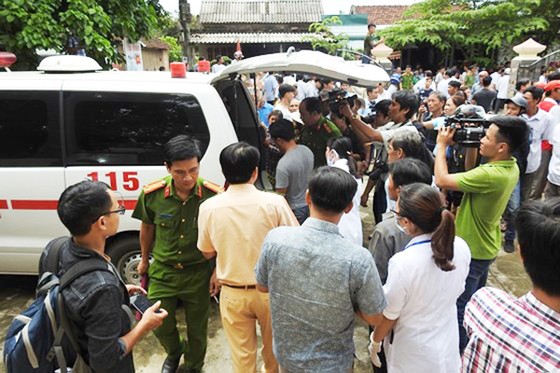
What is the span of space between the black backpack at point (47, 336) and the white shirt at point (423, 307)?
122cm

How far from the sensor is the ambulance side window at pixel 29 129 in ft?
10.1

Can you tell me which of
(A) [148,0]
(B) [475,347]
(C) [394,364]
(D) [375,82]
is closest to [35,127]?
(D) [375,82]

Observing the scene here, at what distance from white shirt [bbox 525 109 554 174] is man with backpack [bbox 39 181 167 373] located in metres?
4.78

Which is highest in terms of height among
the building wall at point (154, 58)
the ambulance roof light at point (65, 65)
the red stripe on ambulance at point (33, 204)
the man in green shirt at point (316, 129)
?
the building wall at point (154, 58)

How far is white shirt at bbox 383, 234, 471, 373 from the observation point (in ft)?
5.63

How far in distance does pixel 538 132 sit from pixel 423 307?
4137 mm

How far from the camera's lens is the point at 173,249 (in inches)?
98.7

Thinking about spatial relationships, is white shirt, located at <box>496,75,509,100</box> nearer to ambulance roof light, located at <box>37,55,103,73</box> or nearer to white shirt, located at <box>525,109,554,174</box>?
white shirt, located at <box>525,109,554,174</box>

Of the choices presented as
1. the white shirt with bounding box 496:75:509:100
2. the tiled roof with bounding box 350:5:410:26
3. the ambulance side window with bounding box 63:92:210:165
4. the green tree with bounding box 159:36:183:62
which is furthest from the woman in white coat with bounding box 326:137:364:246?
the tiled roof with bounding box 350:5:410:26

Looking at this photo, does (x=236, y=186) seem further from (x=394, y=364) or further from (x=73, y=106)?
(x=73, y=106)

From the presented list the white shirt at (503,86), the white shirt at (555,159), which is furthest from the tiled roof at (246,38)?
the white shirt at (555,159)

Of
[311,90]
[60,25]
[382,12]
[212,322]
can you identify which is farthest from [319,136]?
[382,12]

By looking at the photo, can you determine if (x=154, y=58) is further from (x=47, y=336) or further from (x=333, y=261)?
(x=333, y=261)

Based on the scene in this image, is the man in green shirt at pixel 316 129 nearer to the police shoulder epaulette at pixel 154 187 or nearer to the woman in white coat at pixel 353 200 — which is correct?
the woman in white coat at pixel 353 200
